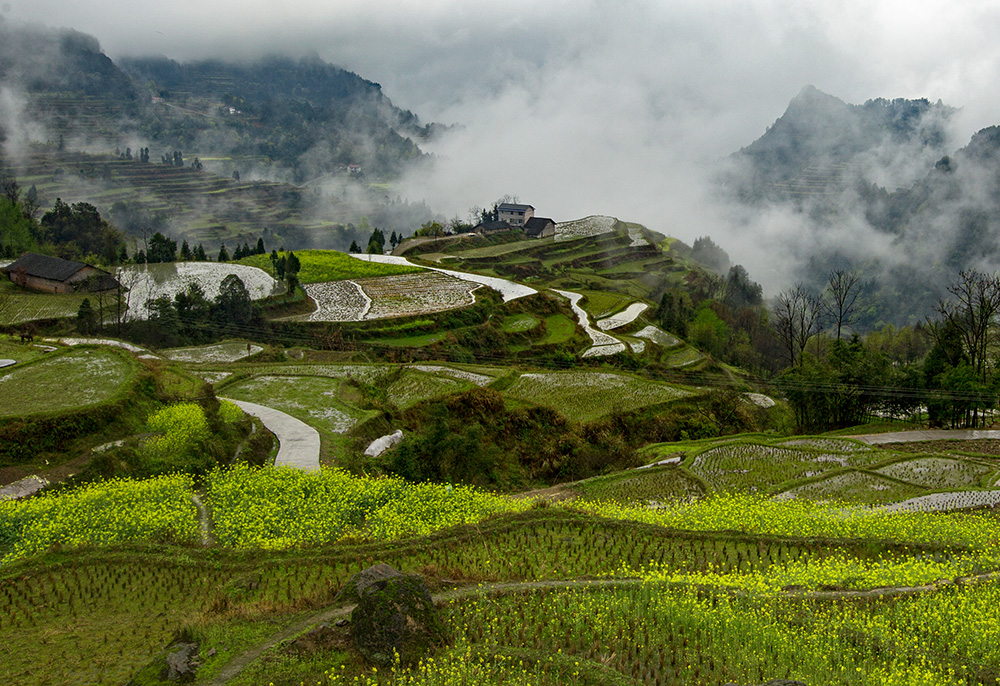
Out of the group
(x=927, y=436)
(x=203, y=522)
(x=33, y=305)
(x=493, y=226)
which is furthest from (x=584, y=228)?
(x=203, y=522)

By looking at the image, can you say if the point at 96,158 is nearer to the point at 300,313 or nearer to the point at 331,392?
the point at 300,313

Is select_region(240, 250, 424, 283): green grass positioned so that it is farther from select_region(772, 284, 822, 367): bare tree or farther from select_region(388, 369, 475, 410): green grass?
select_region(772, 284, 822, 367): bare tree

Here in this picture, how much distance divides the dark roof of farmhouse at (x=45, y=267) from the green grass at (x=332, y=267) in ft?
55.6

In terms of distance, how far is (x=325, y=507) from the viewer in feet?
57.1

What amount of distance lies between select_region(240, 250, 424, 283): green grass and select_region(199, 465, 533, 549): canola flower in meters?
50.3

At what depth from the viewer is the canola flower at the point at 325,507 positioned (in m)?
16.1

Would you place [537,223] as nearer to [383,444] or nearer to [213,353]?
[213,353]

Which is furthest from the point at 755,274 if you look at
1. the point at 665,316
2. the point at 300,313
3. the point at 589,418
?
the point at 589,418

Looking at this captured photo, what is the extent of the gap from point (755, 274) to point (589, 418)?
161m

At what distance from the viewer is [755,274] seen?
178875 mm

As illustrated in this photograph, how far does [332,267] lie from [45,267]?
2560 cm

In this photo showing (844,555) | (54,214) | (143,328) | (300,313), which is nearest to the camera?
(844,555)

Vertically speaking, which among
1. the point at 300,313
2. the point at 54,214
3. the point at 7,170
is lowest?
the point at 300,313

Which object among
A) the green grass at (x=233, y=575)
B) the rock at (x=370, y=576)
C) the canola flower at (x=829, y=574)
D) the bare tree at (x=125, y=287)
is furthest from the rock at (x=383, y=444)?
the bare tree at (x=125, y=287)
